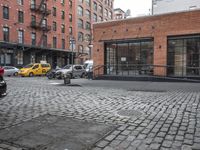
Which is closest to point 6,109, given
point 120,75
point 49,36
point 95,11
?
point 120,75

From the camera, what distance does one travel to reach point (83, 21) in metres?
57.5

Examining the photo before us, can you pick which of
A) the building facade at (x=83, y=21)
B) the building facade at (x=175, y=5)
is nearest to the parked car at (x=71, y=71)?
the building facade at (x=175, y=5)

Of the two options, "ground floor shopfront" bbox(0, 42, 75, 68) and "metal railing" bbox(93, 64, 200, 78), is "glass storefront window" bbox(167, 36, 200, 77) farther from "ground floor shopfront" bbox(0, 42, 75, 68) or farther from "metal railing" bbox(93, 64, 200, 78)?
"ground floor shopfront" bbox(0, 42, 75, 68)

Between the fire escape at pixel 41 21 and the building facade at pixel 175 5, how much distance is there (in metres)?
21.4

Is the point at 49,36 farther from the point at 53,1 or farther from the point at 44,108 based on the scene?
the point at 44,108

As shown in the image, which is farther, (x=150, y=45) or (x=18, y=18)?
(x=18, y=18)

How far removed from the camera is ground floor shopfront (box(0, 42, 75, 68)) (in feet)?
120

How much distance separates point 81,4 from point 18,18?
2055cm

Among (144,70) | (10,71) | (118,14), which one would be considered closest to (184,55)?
(144,70)

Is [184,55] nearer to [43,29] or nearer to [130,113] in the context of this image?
[130,113]

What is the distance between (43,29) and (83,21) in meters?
15.7

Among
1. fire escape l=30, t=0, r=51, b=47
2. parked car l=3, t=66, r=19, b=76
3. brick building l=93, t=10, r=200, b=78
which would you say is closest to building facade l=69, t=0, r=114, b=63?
fire escape l=30, t=0, r=51, b=47

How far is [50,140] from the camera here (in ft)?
14.6

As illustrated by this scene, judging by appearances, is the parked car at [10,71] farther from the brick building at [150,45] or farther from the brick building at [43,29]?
the brick building at [150,45]
